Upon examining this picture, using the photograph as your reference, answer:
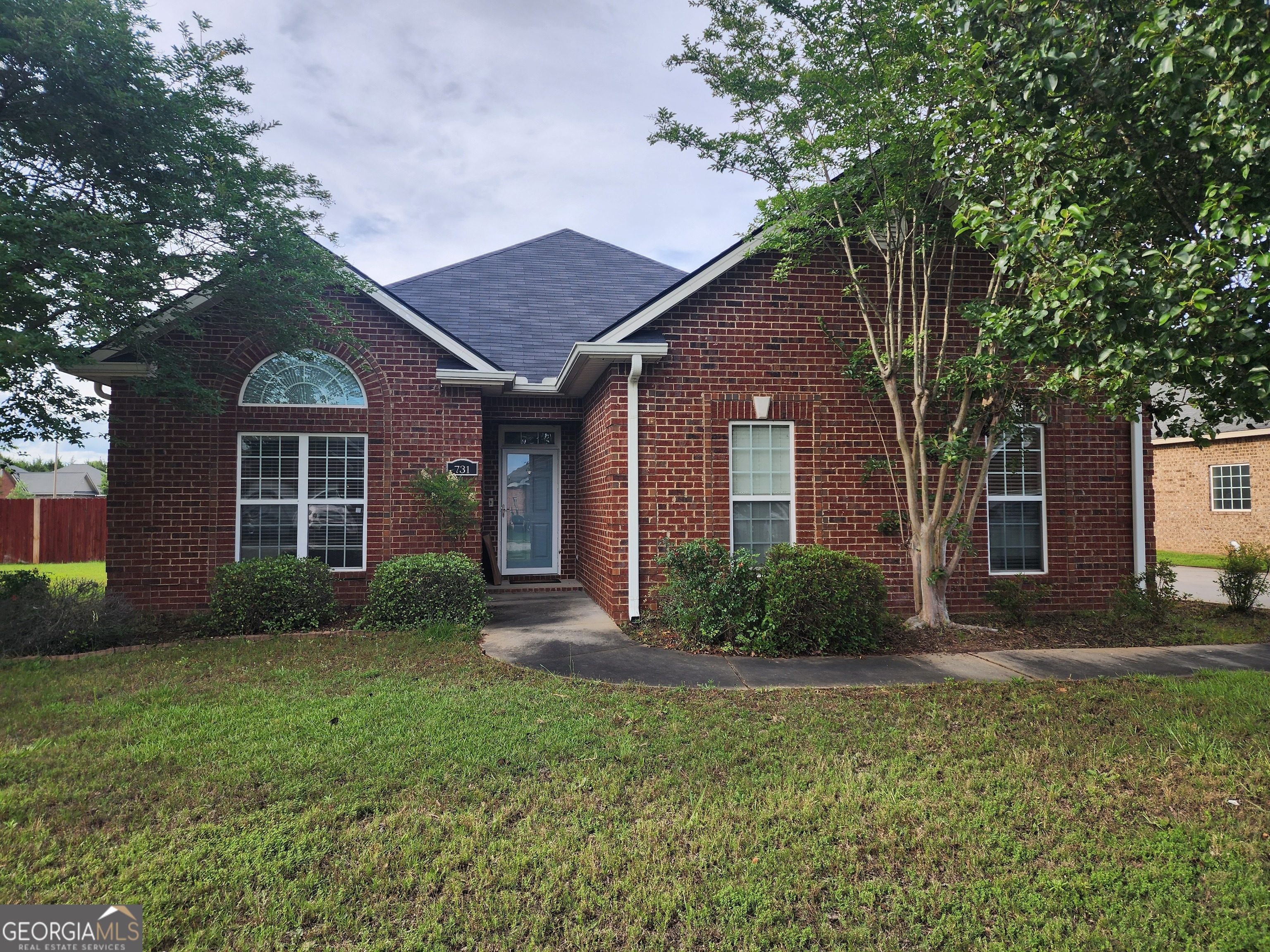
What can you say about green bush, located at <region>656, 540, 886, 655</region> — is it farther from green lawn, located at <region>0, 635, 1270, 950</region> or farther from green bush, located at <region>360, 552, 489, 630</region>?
green bush, located at <region>360, 552, 489, 630</region>

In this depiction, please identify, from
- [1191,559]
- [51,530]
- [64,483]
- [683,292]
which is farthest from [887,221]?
[64,483]

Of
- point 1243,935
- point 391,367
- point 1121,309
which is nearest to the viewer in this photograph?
point 1243,935

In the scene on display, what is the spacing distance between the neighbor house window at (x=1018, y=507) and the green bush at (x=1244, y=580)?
2.78 metres

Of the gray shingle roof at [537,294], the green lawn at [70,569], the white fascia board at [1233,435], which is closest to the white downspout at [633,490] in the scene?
the gray shingle roof at [537,294]

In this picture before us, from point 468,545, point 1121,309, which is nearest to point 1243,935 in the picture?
point 1121,309

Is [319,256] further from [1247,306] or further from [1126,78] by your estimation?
[1247,306]

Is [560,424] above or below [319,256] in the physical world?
below

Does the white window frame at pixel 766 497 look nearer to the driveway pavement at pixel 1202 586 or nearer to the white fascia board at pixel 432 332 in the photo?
the white fascia board at pixel 432 332

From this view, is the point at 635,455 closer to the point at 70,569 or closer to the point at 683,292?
the point at 683,292

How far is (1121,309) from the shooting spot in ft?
12.6

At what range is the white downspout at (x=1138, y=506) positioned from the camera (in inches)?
345

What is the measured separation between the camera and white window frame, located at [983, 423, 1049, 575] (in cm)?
870

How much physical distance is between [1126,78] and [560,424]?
9.41 m

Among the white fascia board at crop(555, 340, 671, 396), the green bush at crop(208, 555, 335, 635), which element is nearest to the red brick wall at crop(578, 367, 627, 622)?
the white fascia board at crop(555, 340, 671, 396)
